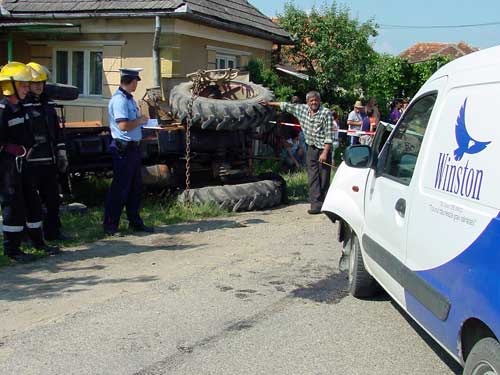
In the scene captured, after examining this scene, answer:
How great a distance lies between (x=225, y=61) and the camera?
51.0 feet

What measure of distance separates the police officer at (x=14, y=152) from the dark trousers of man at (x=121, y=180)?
1267 mm

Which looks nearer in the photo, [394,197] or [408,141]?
[394,197]

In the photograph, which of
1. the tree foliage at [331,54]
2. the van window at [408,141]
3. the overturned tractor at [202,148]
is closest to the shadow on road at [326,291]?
the van window at [408,141]

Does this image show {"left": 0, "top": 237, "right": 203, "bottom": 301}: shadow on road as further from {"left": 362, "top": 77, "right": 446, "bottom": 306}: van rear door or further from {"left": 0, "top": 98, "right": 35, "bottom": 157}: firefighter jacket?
{"left": 362, "top": 77, "right": 446, "bottom": 306}: van rear door

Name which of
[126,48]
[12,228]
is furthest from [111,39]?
[12,228]

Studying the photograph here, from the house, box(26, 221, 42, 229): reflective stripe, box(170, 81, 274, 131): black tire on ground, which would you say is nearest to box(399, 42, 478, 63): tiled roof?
the house

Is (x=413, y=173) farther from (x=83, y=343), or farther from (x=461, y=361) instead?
(x=83, y=343)

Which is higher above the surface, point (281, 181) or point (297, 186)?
point (281, 181)

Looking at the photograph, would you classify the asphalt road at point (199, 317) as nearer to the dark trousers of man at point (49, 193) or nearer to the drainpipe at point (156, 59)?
the dark trousers of man at point (49, 193)

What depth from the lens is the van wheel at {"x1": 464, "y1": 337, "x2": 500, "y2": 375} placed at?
2904 mm

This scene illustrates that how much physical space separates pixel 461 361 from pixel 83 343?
2527 mm

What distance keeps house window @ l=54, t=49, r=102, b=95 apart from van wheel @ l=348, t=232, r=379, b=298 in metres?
10.0

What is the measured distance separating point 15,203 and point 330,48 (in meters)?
13.6

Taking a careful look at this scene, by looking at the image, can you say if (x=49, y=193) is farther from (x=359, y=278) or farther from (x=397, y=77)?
(x=397, y=77)
